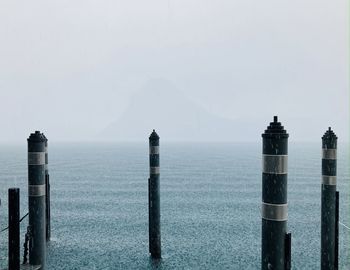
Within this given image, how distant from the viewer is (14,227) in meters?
5.06

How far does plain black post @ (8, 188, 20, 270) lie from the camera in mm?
4973

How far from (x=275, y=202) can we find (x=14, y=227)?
8.94 ft

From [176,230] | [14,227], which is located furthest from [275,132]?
[176,230]

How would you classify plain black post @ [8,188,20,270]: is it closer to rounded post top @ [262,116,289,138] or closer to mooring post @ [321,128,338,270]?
rounded post top @ [262,116,289,138]

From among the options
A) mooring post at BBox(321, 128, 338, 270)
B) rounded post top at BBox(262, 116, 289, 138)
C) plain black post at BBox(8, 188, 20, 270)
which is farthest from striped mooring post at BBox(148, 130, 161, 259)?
rounded post top at BBox(262, 116, 289, 138)

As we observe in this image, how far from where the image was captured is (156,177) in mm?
10680

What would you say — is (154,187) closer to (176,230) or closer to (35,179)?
(35,179)

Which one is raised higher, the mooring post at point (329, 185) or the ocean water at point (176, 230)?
the mooring post at point (329, 185)

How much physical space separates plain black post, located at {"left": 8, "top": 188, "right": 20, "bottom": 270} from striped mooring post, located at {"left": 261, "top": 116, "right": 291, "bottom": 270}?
99.6 inches

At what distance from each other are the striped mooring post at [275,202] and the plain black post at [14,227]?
8.30 feet

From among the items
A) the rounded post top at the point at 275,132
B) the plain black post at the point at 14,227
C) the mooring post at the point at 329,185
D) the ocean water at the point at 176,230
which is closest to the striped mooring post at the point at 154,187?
the ocean water at the point at 176,230

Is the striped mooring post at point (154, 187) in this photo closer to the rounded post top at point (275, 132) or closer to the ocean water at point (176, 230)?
the ocean water at point (176, 230)

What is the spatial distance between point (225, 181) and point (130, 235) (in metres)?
28.4

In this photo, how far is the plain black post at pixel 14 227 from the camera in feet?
16.3
